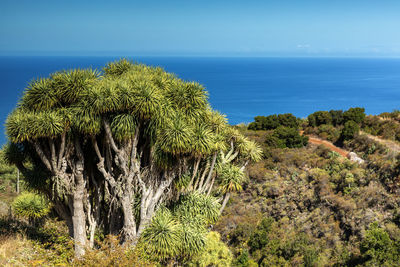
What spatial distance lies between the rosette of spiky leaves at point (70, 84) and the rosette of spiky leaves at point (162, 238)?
4.75 m

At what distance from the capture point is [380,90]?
5005 inches

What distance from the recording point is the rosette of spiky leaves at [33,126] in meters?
9.12

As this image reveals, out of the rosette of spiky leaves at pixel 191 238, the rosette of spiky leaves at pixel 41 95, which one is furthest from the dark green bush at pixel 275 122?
the rosette of spiky leaves at pixel 41 95

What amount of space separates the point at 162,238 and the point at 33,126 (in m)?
5.06

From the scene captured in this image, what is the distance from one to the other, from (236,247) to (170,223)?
8176 millimetres

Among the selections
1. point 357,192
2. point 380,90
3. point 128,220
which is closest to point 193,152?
point 128,220

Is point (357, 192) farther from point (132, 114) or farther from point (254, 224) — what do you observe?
point (132, 114)

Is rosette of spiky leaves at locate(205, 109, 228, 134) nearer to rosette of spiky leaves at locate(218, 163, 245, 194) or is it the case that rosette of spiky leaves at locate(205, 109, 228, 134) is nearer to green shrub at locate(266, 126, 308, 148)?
rosette of spiky leaves at locate(218, 163, 245, 194)

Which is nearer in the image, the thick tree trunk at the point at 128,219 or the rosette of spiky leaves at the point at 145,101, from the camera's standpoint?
the rosette of spiky leaves at the point at 145,101

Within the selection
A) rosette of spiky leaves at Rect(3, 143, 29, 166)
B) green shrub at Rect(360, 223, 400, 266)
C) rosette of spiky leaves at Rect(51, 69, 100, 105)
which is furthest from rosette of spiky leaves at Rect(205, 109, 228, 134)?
green shrub at Rect(360, 223, 400, 266)

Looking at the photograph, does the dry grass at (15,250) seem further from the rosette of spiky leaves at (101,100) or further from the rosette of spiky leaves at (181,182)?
the rosette of spiky leaves at (181,182)

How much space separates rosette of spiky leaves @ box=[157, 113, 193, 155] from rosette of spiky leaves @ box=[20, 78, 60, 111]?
3.48 m

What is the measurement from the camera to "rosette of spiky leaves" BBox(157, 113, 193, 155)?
32.3 feet

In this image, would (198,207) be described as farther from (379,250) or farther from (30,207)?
(30,207)
